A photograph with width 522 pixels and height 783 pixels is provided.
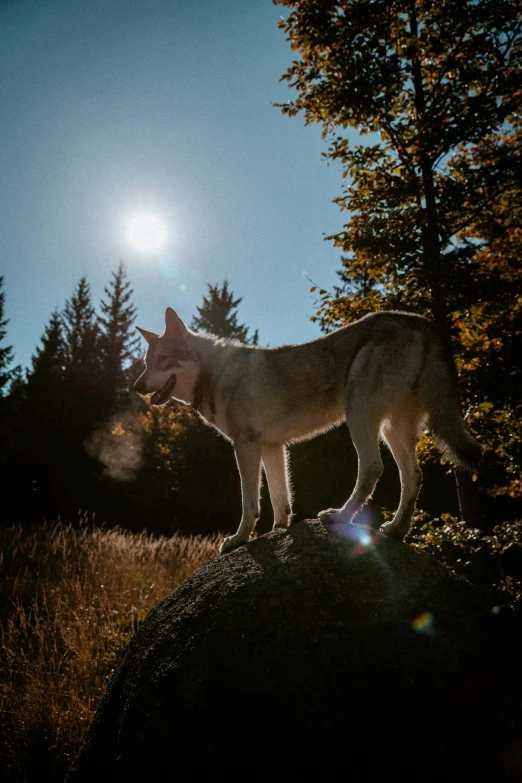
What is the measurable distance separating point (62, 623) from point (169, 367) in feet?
13.3

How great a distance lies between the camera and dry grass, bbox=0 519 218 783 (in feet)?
13.9

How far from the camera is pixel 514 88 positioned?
18.4ft

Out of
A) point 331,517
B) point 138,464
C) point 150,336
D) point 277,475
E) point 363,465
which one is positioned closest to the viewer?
point 331,517

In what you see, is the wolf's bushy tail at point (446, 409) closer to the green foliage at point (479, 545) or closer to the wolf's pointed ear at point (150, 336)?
the green foliage at point (479, 545)

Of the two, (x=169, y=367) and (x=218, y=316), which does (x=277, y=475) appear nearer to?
(x=169, y=367)

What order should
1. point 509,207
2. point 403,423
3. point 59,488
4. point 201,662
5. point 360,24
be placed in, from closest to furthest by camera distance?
point 201,662 < point 403,423 < point 509,207 < point 360,24 < point 59,488

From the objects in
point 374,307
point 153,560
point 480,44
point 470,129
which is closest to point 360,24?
point 480,44

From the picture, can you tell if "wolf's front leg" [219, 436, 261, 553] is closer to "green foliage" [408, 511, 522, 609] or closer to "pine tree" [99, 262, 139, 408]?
"green foliage" [408, 511, 522, 609]

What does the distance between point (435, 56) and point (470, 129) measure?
121 cm

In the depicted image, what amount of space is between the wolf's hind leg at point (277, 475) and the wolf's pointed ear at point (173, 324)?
1.67 m

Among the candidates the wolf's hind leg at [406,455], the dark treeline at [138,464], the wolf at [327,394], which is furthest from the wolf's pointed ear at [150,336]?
the dark treeline at [138,464]

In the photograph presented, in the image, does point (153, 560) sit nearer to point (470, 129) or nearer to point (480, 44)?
point (470, 129)

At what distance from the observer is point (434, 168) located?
20.6 feet

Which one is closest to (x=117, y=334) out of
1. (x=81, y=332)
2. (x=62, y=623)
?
(x=81, y=332)
